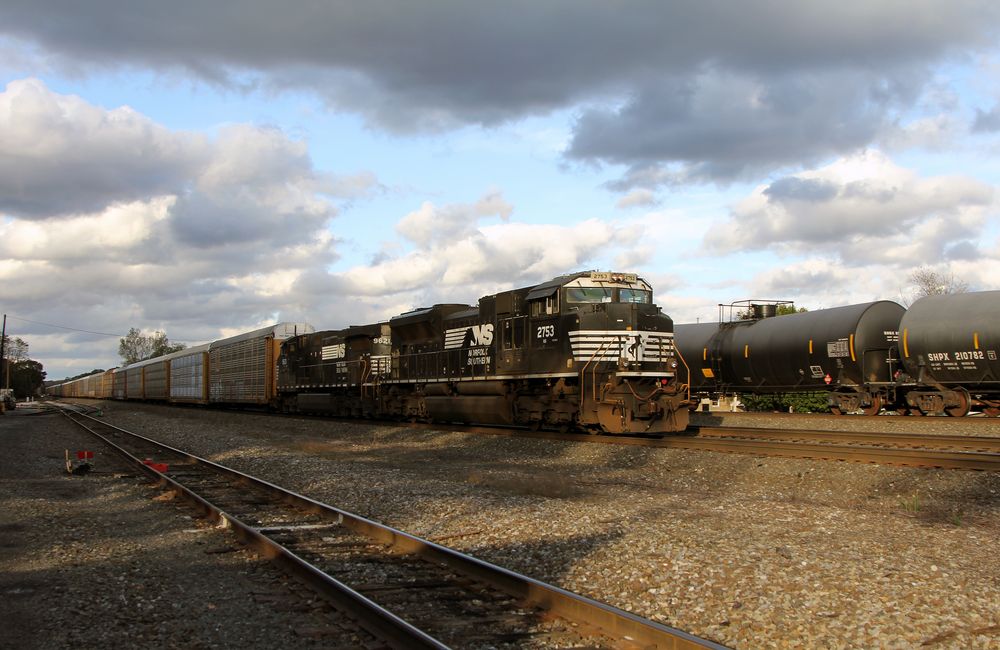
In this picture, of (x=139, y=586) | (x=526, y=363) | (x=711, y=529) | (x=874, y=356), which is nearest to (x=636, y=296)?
(x=526, y=363)

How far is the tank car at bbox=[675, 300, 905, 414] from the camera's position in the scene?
22422 mm

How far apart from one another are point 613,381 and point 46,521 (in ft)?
33.8

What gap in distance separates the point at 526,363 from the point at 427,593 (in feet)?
39.7

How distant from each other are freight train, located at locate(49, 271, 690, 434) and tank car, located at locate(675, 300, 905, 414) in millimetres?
7870

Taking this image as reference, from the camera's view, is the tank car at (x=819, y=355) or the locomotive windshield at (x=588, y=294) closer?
the locomotive windshield at (x=588, y=294)

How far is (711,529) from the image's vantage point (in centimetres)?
779

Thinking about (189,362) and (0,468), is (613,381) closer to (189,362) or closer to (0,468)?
(0,468)

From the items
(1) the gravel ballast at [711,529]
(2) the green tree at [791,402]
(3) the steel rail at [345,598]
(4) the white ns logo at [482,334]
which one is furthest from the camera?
(2) the green tree at [791,402]

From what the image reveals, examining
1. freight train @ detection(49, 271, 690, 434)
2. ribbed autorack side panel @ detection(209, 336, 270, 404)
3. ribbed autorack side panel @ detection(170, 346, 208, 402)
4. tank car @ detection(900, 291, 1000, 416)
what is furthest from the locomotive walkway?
ribbed autorack side panel @ detection(170, 346, 208, 402)

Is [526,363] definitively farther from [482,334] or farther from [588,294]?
[482,334]

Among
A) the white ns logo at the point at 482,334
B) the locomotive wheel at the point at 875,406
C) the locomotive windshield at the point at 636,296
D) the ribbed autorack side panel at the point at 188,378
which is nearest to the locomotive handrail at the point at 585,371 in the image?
the locomotive windshield at the point at 636,296

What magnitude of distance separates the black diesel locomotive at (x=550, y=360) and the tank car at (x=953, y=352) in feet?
25.8

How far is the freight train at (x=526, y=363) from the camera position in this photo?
53.5 ft

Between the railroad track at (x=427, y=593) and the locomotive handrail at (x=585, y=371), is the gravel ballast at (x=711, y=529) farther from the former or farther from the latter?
the locomotive handrail at (x=585, y=371)
